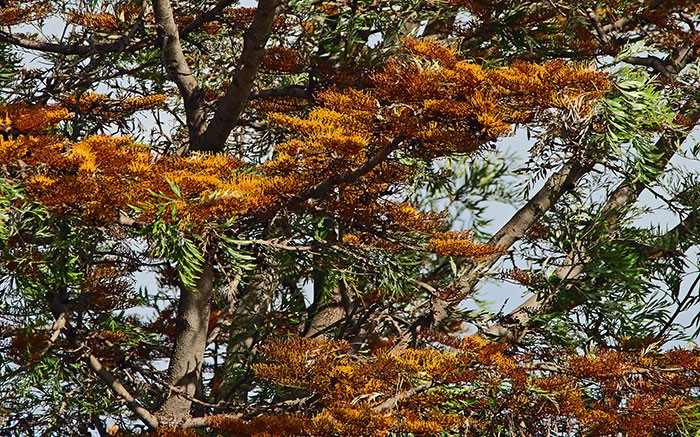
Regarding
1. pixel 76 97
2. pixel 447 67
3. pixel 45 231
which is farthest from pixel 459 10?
pixel 45 231

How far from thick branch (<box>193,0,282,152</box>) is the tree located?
1cm

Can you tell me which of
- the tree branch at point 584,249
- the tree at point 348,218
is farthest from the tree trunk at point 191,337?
the tree branch at point 584,249

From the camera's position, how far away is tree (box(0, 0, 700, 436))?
420 centimetres

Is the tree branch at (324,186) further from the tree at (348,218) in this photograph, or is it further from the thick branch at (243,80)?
the thick branch at (243,80)

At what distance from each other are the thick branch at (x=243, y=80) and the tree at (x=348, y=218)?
0.01m

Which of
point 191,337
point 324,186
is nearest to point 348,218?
point 324,186

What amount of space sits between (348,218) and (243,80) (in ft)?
3.33

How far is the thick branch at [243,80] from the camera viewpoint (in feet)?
15.9

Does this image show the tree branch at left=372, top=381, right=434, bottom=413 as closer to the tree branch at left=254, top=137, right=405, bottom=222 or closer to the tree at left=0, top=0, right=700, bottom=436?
the tree at left=0, top=0, right=700, bottom=436

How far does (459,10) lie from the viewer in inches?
224

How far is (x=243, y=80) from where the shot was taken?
16.9 ft

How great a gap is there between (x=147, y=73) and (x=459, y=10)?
100 inches

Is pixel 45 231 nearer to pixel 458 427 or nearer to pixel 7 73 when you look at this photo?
pixel 7 73

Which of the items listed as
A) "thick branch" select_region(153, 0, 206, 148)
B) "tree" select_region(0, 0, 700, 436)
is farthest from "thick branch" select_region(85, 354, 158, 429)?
"thick branch" select_region(153, 0, 206, 148)
